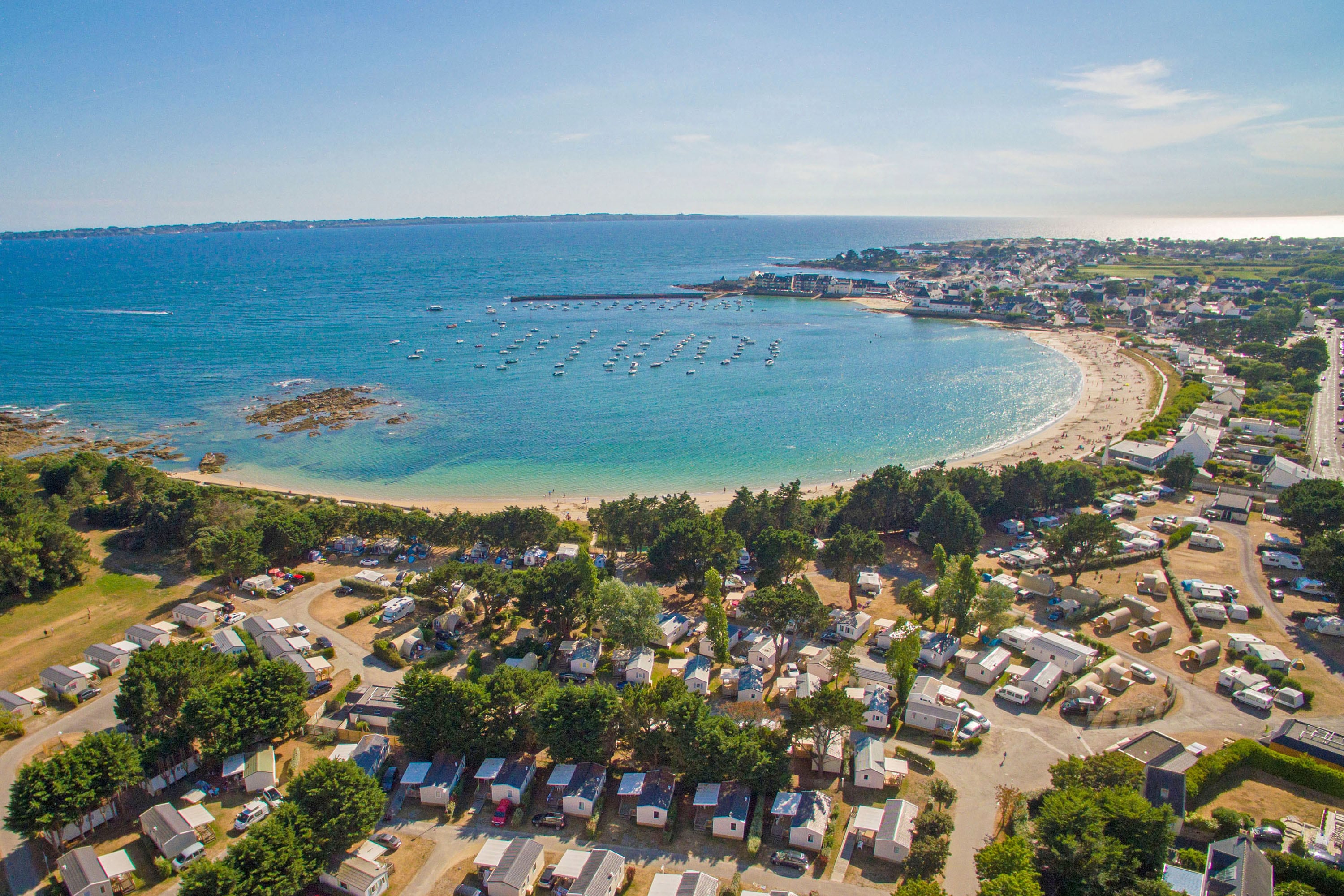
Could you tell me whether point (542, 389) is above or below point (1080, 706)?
above

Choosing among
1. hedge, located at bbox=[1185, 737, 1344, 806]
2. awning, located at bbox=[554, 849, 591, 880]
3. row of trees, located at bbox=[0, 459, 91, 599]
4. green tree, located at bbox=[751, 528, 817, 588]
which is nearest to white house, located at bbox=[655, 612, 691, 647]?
green tree, located at bbox=[751, 528, 817, 588]

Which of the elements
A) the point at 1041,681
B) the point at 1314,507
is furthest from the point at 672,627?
the point at 1314,507

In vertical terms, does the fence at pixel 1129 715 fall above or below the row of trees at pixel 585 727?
below

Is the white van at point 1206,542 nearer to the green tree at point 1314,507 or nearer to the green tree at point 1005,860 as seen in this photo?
the green tree at point 1314,507

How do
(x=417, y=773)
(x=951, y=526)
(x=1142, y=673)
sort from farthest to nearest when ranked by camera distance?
(x=951, y=526)
(x=1142, y=673)
(x=417, y=773)

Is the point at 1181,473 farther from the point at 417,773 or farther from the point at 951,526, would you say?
the point at 417,773

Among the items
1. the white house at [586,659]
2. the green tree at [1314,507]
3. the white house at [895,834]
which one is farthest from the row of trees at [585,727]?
the green tree at [1314,507]
